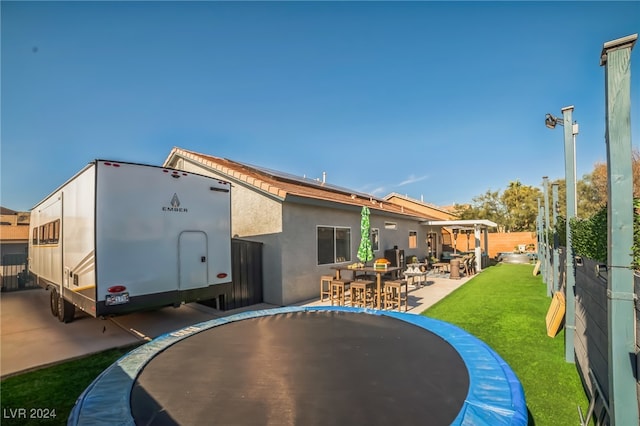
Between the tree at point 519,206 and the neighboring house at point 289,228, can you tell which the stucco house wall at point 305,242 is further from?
the tree at point 519,206

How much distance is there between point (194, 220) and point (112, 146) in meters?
6.83

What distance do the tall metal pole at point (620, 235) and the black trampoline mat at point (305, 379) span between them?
931 mm

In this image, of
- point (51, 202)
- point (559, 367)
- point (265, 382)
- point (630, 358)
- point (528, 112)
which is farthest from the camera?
point (528, 112)

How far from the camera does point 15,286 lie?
11836mm

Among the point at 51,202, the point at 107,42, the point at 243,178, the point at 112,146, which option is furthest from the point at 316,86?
the point at 51,202

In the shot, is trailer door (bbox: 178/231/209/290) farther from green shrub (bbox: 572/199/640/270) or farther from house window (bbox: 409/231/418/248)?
house window (bbox: 409/231/418/248)

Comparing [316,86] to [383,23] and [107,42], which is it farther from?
[107,42]

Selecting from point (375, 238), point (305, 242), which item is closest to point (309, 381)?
point (305, 242)

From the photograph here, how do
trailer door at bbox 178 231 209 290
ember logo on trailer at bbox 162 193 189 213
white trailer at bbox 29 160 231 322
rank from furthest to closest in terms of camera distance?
trailer door at bbox 178 231 209 290
ember logo on trailer at bbox 162 193 189 213
white trailer at bbox 29 160 231 322

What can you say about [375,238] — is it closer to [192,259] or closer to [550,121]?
[550,121]

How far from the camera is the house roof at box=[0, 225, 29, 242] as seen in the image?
1440cm

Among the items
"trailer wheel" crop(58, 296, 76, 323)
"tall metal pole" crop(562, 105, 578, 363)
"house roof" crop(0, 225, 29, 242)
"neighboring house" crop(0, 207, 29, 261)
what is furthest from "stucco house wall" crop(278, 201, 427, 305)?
"house roof" crop(0, 225, 29, 242)

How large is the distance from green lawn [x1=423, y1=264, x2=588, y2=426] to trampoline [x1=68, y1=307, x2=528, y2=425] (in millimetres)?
929

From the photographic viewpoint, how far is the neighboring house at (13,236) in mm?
14273
